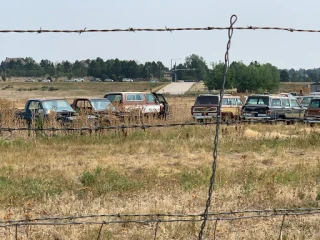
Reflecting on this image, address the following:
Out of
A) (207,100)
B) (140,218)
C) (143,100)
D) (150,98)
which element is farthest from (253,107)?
(140,218)

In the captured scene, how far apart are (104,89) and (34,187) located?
59903 mm

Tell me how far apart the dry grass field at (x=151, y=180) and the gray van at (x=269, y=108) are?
22.8ft

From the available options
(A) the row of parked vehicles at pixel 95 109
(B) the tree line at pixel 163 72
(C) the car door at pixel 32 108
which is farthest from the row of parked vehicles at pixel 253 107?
(B) the tree line at pixel 163 72

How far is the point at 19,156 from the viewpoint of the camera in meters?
13.2

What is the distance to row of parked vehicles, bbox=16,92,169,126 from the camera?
16.9m

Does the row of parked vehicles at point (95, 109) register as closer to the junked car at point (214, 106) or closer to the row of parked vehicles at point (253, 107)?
the junked car at point (214, 106)

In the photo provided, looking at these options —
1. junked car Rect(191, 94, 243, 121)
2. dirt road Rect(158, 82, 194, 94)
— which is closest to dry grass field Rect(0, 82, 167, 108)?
dirt road Rect(158, 82, 194, 94)

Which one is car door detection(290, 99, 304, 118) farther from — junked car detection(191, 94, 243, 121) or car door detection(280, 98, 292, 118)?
junked car detection(191, 94, 243, 121)

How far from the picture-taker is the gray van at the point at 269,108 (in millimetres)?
24109

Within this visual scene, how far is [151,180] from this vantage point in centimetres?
1000

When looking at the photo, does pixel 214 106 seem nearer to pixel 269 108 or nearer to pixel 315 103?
pixel 269 108

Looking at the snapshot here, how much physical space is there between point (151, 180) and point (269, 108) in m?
15.1

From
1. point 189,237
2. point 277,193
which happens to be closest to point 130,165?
point 277,193

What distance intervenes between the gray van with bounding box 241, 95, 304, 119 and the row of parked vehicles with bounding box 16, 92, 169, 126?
3696 mm
